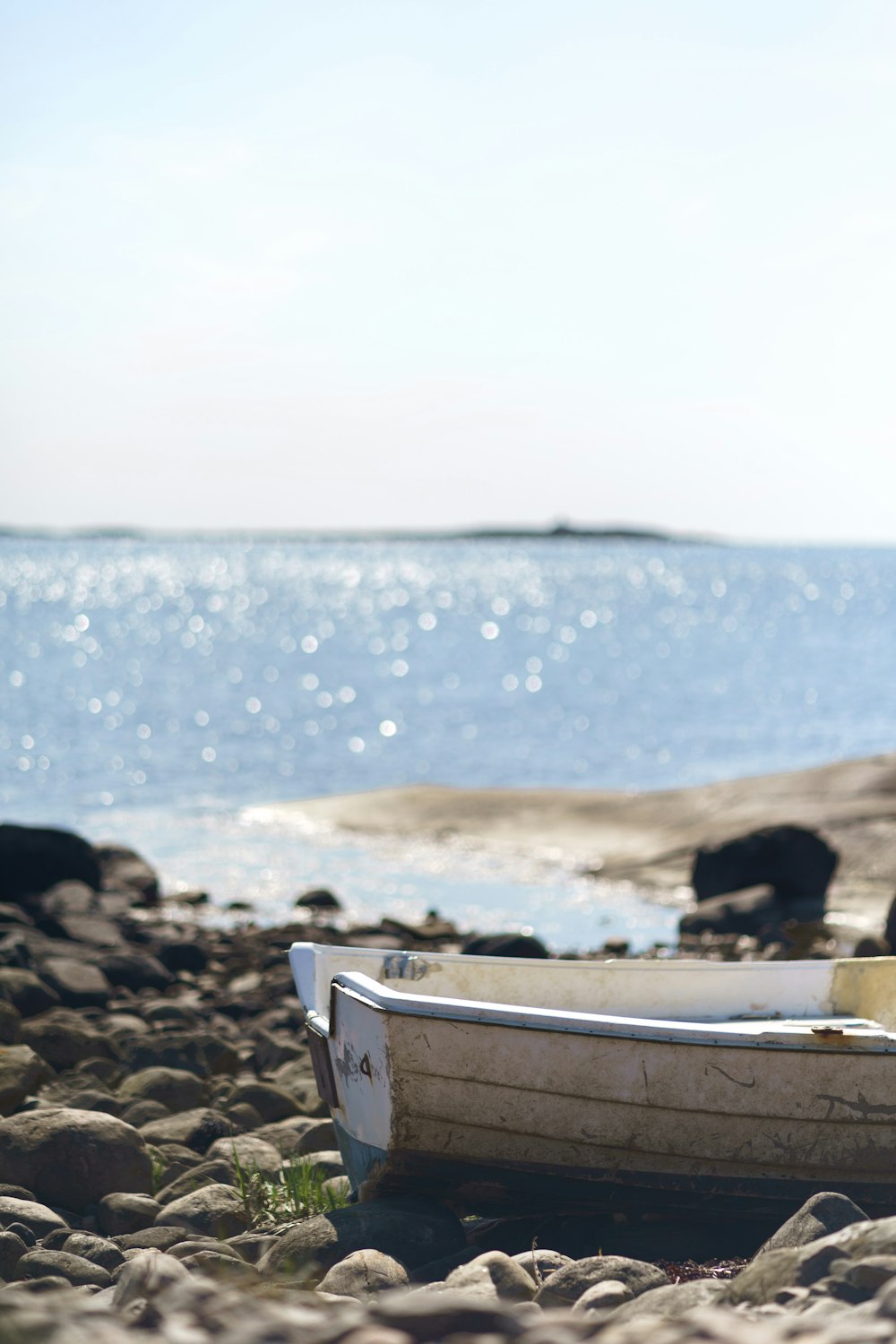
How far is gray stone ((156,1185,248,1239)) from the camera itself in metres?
6.56

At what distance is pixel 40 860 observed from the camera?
57.2ft

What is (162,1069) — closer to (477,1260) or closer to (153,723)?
(477,1260)

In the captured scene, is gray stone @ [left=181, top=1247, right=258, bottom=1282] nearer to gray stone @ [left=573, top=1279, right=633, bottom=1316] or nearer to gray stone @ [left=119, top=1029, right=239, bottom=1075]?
gray stone @ [left=573, top=1279, right=633, bottom=1316]

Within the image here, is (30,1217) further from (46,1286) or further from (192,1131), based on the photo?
(192,1131)

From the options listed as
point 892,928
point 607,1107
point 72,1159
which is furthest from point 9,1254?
point 892,928

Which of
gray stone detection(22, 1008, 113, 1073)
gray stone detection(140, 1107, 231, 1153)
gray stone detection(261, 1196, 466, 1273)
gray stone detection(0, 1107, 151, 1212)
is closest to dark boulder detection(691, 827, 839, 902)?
gray stone detection(22, 1008, 113, 1073)

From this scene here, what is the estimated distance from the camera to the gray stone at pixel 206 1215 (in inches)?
258

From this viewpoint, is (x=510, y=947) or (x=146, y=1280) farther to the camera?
(x=510, y=947)

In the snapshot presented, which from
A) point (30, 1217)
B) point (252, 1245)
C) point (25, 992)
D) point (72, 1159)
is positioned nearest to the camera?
point (252, 1245)

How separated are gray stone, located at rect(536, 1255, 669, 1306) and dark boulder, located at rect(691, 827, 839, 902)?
13.0 meters

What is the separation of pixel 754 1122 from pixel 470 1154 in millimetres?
1250

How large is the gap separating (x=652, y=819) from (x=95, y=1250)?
17533mm

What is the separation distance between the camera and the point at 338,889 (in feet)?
62.6

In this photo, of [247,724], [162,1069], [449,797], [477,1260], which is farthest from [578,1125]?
[247,724]
